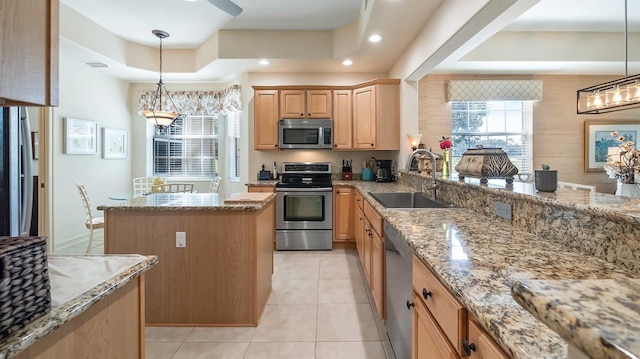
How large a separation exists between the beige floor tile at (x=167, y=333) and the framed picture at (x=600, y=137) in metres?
5.82

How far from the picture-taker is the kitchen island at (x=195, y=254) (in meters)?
2.32

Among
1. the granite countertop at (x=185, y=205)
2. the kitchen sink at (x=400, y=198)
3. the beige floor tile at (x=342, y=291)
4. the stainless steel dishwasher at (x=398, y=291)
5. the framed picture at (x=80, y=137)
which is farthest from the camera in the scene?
the framed picture at (x=80, y=137)

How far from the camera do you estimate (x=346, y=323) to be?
244 cm

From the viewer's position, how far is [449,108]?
4.94 meters

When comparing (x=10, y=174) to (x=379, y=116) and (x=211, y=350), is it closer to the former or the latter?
(x=211, y=350)

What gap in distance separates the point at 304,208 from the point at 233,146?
2.04m

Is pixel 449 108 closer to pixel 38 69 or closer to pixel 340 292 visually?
pixel 340 292

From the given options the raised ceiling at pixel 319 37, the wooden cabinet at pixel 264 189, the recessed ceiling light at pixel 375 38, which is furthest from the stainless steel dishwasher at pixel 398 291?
the wooden cabinet at pixel 264 189

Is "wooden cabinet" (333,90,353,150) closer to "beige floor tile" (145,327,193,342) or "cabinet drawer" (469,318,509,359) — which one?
"beige floor tile" (145,327,193,342)

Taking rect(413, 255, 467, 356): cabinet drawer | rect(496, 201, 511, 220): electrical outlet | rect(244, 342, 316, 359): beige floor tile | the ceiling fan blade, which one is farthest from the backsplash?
the ceiling fan blade

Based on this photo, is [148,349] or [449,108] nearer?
[148,349]

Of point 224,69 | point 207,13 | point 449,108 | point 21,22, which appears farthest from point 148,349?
point 449,108

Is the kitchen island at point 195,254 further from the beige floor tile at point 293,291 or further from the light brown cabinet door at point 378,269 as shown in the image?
the light brown cabinet door at point 378,269

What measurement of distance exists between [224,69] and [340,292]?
3.70 meters
